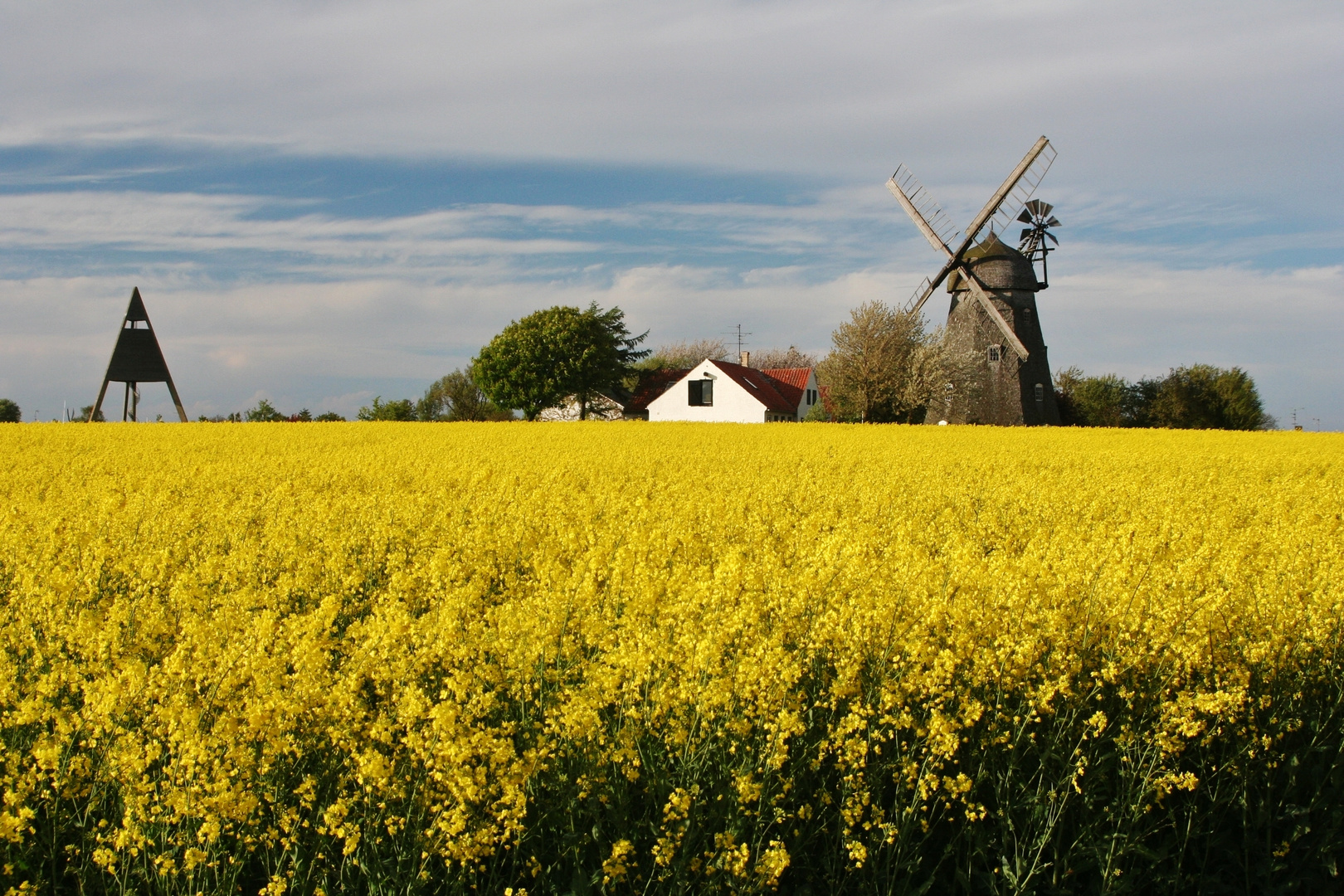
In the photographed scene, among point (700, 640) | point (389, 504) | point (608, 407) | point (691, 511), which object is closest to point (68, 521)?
point (389, 504)

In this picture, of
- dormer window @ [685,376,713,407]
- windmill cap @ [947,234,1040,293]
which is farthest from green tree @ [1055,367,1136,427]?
dormer window @ [685,376,713,407]

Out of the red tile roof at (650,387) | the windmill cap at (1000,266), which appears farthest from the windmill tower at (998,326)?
the red tile roof at (650,387)

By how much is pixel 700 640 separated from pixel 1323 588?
420cm

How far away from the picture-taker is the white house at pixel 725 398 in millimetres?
52281

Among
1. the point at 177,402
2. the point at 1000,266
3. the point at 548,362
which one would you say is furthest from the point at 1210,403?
the point at 177,402

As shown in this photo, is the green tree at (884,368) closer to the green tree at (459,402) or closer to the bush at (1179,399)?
the bush at (1179,399)

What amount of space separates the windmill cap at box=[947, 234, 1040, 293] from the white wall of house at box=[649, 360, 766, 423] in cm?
1498

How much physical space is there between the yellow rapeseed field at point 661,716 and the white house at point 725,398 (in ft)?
149

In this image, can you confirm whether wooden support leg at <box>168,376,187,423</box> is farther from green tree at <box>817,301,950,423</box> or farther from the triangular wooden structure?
green tree at <box>817,301,950,423</box>

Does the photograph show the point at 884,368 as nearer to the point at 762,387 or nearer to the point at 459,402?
the point at 762,387

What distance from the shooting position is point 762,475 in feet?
44.1

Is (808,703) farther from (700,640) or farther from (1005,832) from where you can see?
(1005,832)

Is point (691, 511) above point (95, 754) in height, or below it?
above

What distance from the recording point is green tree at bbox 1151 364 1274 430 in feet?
172
